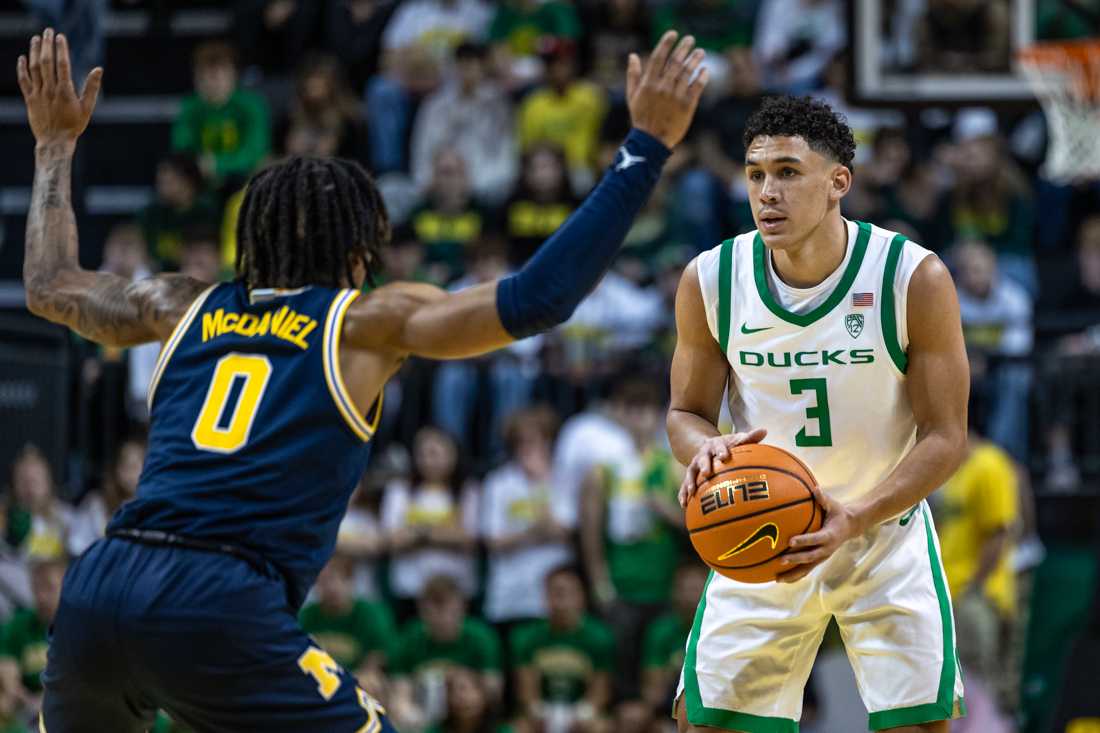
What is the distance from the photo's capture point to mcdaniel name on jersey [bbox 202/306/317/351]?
4.57 metres

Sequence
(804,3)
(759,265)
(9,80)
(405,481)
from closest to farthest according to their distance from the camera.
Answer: (759,265), (405,481), (804,3), (9,80)

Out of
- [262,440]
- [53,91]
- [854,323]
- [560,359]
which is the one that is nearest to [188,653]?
[262,440]

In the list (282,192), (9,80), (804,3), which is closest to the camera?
(282,192)

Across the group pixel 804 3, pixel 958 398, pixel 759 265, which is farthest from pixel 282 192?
pixel 804 3

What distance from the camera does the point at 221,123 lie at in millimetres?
13547

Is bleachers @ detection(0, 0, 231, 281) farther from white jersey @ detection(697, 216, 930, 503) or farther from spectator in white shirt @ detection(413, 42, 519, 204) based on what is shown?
white jersey @ detection(697, 216, 930, 503)

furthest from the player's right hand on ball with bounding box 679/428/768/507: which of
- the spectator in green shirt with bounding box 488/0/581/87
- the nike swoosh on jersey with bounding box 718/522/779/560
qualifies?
the spectator in green shirt with bounding box 488/0/581/87

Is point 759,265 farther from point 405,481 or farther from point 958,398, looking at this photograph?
point 405,481

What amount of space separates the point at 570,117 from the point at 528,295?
8.76 meters

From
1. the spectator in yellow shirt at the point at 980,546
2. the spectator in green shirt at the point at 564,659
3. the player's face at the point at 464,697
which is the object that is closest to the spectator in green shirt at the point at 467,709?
the player's face at the point at 464,697

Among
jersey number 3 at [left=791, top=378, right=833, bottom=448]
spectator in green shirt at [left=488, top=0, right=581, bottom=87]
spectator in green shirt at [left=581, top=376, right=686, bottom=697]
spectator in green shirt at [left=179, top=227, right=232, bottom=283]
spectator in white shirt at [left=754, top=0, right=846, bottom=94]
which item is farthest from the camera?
spectator in green shirt at [left=488, top=0, right=581, bottom=87]

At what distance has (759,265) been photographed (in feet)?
17.1

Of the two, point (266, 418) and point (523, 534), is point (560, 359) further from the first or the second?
point (266, 418)

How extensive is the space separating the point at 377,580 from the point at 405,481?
2.25 ft
